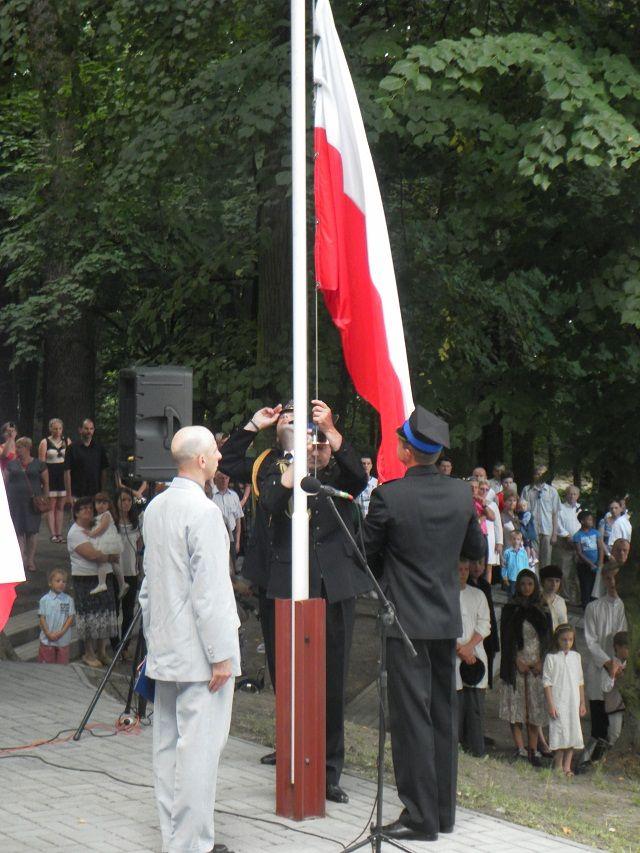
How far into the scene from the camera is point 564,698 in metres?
12.8

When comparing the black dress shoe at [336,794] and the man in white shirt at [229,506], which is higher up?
the man in white shirt at [229,506]

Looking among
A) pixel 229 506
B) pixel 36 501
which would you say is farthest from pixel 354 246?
pixel 36 501

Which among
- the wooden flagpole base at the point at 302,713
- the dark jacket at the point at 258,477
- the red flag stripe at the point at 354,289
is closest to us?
the wooden flagpole base at the point at 302,713

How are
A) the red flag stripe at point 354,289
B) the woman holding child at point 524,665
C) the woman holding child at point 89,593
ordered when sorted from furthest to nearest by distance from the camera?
the woman holding child at point 89,593 < the woman holding child at point 524,665 < the red flag stripe at point 354,289

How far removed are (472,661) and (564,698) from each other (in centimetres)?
110

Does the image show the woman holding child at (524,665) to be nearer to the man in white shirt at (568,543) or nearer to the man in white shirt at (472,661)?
the man in white shirt at (472,661)

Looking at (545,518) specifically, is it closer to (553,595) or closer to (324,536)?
(553,595)

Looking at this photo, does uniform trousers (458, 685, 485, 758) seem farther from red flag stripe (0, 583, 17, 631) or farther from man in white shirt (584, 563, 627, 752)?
red flag stripe (0, 583, 17, 631)

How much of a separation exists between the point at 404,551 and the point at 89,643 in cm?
736

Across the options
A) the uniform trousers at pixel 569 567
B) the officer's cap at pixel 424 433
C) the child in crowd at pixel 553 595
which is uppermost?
the officer's cap at pixel 424 433

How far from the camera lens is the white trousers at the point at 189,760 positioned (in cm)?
611

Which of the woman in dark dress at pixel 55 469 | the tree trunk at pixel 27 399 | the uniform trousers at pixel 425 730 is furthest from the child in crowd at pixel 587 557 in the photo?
the tree trunk at pixel 27 399

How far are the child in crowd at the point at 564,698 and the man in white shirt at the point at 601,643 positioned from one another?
0.57m

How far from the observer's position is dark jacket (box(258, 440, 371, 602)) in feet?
23.9
